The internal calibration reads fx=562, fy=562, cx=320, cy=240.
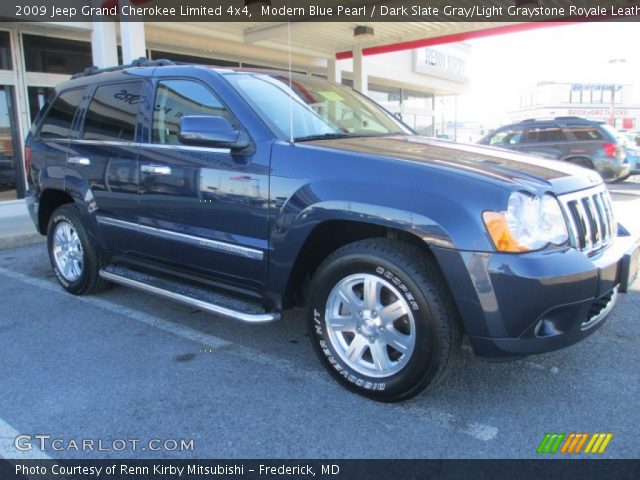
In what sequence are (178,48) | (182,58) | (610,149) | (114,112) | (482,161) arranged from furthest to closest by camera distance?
(610,149)
(182,58)
(178,48)
(114,112)
(482,161)

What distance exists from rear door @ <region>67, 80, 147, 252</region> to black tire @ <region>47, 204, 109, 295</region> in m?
0.27

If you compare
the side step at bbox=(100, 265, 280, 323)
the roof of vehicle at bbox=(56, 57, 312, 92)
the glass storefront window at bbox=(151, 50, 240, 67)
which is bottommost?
the side step at bbox=(100, 265, 280, 323)

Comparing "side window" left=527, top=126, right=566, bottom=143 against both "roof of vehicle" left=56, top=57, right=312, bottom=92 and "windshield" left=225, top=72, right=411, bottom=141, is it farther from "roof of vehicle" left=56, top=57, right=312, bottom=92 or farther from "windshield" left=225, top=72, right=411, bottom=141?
"roof of vehicle" left=56, top=57, right=312, bottom=92

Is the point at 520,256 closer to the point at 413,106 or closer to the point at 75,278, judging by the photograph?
the point at 75,278

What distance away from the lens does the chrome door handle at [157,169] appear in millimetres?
3885

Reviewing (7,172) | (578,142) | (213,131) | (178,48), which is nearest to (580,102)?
(578,142)

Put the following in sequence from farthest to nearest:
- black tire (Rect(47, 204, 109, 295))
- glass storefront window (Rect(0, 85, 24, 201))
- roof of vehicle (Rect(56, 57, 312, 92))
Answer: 1. glass storefront window (Rect(0, 85, 24, 201))
2. black tire (Rect(47, 204, 109, 295))
3. roof of vehicle (Rect(56, 57, 312, 92))

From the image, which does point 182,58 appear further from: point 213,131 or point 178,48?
point 213,131

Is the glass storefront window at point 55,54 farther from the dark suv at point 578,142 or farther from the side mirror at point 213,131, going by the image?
the dark suv at point 578,142

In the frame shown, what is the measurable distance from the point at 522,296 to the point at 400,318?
672 millimetres

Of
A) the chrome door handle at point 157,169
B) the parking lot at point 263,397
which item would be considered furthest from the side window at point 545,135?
the chrome door handle at point 157,169

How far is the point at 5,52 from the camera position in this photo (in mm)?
9586

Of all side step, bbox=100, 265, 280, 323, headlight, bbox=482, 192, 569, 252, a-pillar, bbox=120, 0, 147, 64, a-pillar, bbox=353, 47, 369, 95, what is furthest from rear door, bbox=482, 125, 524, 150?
headlight, bbox=482, 192, 569, 252

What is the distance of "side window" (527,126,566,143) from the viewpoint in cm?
1320
